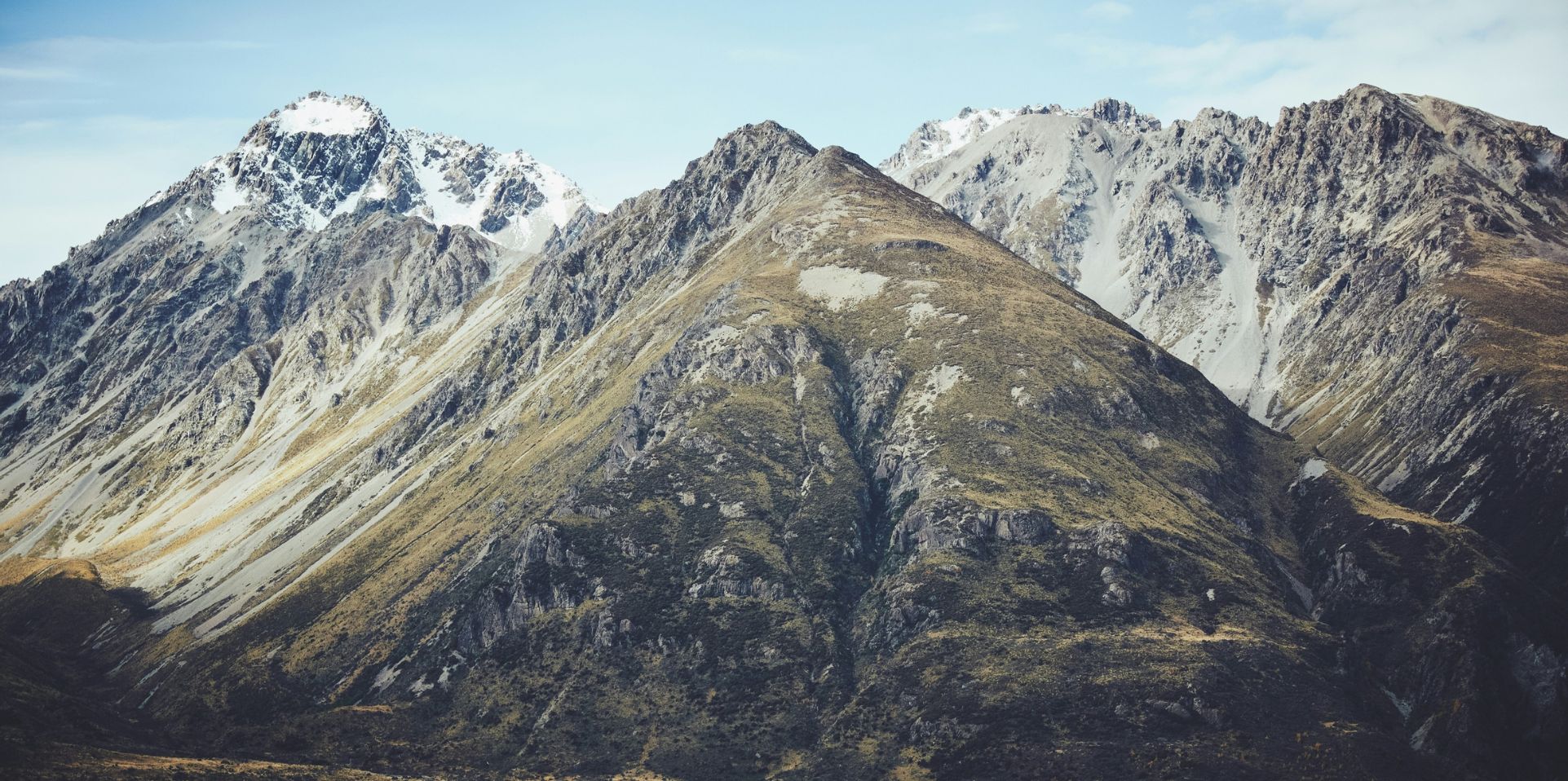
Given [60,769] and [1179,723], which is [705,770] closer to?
[1179,723]

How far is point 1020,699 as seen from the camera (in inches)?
7864

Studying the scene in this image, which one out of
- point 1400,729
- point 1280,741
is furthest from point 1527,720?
point 1280,741

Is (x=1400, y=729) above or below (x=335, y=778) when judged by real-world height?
below

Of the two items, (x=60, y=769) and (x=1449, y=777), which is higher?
(x=60, y=769)

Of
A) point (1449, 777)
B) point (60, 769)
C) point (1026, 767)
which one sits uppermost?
point (60, 769)

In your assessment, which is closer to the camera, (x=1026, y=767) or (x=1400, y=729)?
(x=1026, y=767)

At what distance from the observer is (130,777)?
574ft

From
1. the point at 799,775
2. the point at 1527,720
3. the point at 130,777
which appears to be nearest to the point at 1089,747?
the point at 799,775

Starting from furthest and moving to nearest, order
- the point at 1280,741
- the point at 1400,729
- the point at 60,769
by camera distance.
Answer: the point at 1400,729 < the point at 1280,741 < the point at 60,769

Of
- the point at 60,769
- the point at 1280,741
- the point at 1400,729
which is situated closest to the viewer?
the point at 60,769

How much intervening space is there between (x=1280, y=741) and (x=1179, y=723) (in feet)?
51.4

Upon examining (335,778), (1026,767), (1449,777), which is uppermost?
(335,778)

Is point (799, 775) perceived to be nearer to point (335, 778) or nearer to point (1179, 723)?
point (1179, 723)

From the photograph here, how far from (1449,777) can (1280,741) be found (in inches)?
1034
